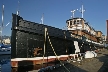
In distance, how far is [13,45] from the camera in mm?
10812

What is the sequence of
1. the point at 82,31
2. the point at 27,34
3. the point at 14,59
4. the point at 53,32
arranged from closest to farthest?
the point at 14,59 → the point at 27,34 → the point at 53,32 → the point at 82,31

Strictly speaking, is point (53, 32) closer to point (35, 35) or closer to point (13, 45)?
point (35, 35)

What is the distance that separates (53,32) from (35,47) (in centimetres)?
246

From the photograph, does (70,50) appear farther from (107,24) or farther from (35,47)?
(107,24)

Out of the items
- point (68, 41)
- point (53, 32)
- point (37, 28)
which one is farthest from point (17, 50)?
point (68, 41)

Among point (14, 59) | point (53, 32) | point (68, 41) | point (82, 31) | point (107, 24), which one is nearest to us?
point (14, 59)

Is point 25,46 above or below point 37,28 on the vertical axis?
below

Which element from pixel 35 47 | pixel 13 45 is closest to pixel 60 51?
pixel 35 47

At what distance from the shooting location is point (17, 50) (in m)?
10.8

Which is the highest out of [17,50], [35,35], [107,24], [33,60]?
[107,24]

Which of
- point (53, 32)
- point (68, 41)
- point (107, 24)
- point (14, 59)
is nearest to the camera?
point (14, 59)

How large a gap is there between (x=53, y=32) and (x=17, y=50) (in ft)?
12.7

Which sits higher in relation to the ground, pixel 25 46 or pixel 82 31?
pixel 82 31

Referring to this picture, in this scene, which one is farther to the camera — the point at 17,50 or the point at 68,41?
the point at 68,41
